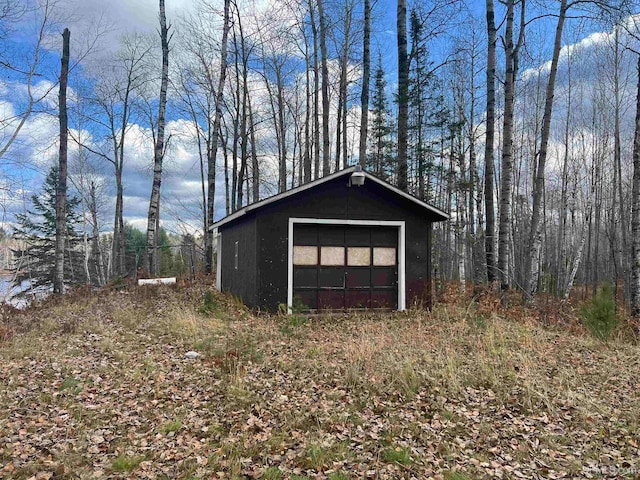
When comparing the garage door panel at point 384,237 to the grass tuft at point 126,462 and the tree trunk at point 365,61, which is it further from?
the grass tuft at point 126,462

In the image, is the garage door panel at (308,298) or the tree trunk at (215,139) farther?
the tree trunk at (215,139)

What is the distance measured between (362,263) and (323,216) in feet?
5.06

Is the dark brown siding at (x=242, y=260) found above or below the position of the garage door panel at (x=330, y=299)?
above

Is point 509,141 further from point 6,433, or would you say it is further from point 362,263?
point 6,433

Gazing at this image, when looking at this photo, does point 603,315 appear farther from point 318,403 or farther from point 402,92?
point 402,92

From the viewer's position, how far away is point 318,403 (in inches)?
191

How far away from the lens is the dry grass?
374 centimetres

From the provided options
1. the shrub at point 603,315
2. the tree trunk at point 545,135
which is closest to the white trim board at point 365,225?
the tree trunk at point 545,135

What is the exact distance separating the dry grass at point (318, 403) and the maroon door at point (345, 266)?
6.17 ft

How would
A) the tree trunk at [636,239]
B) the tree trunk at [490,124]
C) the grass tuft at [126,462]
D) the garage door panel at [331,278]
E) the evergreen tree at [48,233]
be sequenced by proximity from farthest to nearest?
the evergreen tree at [48,233] → the tree trunk at [490,124] → the garage door panel at [331,278] → the tree trunk at [636,239] → the grass tuft at [126,462]

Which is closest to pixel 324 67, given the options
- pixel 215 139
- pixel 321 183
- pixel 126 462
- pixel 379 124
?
pixel 215 139

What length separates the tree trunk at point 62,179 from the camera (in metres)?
13.6

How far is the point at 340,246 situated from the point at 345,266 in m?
0.51

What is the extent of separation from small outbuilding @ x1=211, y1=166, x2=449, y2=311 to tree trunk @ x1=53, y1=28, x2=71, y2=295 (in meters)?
6.97
